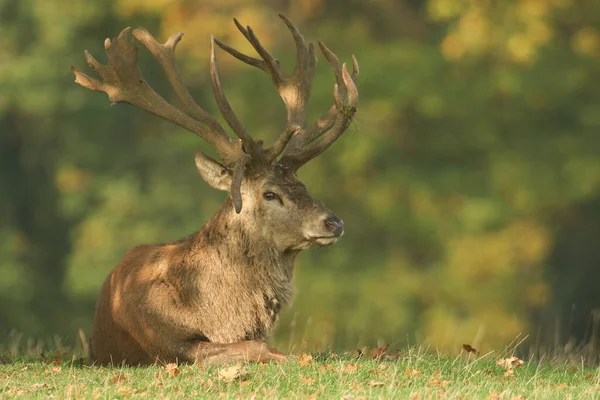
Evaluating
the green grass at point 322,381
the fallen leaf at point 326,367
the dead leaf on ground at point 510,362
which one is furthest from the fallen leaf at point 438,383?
the dead leaf on ground at point 510,362

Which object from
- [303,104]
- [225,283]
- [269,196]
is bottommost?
[225,283]

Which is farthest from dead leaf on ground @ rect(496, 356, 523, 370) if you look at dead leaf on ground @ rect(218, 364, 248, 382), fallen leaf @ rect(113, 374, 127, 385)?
fallen leaf @ rect(113, 374, 127, 385)

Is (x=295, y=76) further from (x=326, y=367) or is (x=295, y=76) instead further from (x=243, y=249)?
(x=326, y=367)

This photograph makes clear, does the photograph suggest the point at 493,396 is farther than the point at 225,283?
No

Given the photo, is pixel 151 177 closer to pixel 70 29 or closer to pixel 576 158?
pixel 70 29

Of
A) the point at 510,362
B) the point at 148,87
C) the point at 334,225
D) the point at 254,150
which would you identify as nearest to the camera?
the point at 510,362

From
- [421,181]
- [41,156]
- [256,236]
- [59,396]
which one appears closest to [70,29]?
[41,156]

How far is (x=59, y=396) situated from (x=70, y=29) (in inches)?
A: 737

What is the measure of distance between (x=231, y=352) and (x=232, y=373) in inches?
39.3

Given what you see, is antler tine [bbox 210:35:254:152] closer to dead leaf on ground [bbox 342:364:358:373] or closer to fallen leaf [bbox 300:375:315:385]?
dead leaf on ground [bbox 342:364:358:373]

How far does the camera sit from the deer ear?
367 inches

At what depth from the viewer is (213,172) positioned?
934 centimetres

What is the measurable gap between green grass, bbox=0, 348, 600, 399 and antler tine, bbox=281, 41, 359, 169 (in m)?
1.53

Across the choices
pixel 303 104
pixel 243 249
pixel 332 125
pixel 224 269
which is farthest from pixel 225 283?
pixel 303 104
